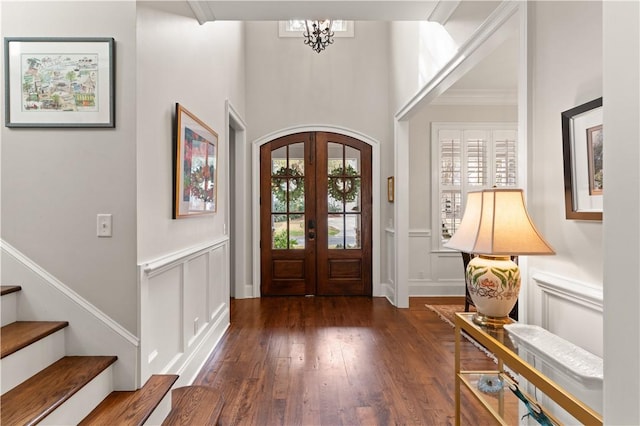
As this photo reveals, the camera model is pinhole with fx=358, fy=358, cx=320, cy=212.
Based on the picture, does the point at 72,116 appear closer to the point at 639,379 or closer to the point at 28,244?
the point at 28,244

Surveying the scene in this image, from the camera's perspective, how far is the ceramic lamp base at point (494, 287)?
164 cm

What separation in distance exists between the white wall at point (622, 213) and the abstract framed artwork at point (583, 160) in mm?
950

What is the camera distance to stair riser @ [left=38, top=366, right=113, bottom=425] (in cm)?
149

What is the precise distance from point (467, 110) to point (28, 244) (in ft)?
17.0

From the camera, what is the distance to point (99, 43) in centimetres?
187

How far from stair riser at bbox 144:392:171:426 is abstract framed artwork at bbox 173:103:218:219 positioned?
1093 mm

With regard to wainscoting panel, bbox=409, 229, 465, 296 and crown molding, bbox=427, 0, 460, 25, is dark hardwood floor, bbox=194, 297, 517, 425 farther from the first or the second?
crown molding, bbox=427, 0, 460, 25

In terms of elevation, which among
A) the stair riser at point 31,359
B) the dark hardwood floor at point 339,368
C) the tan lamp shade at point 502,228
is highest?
the tan lamp shade at point 502,228

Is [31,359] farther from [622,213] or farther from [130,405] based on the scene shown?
[622,213]

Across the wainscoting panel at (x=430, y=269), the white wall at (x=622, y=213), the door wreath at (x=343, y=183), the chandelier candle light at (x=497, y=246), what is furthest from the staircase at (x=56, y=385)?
the wainscoting panel at (x=430, y=269)

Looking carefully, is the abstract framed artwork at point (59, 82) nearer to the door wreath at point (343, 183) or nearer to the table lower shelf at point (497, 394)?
the table lower shelf at point (497, 394)

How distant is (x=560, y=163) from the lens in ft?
5.19

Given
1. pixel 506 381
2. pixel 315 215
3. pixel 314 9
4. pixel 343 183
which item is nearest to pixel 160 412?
pixel 506 381

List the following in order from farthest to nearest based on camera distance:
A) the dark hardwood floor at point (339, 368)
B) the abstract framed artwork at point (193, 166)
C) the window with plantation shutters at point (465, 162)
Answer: the window with plantation shutters at point (465, 162) < the abstract framed artwork at point (193, 166) < the dark hardwood floor at point (339, 368)
